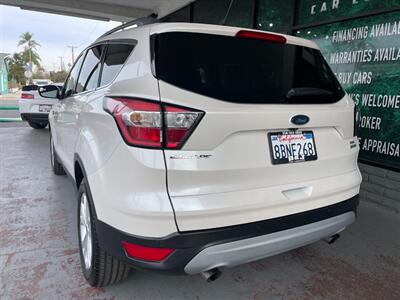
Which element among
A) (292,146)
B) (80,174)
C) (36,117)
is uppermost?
(292,146)

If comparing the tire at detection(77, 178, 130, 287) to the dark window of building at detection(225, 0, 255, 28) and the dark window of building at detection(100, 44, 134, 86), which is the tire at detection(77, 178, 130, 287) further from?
the dark window of building at detection(225, 0, 255, 28)

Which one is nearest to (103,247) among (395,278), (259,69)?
(259,69)

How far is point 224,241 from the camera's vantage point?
1611 millimetres

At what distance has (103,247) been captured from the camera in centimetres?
183

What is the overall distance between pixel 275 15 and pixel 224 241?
4.79 metres

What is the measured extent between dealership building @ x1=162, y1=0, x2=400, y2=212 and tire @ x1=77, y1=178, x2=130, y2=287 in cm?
301

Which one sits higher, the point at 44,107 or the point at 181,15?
the point at 181,15

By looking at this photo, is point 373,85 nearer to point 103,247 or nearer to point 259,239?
point 259,239

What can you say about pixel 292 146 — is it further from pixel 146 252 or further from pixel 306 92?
pixel 146 252

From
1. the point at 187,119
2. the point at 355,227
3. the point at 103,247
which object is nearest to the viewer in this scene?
the point at 187,119

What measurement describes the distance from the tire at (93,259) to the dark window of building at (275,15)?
4.24m

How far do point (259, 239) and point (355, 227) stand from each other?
6.53ft

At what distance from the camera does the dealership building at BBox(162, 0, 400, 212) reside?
142 inches

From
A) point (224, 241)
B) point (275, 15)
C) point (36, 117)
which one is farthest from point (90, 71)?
point (36, 117)
